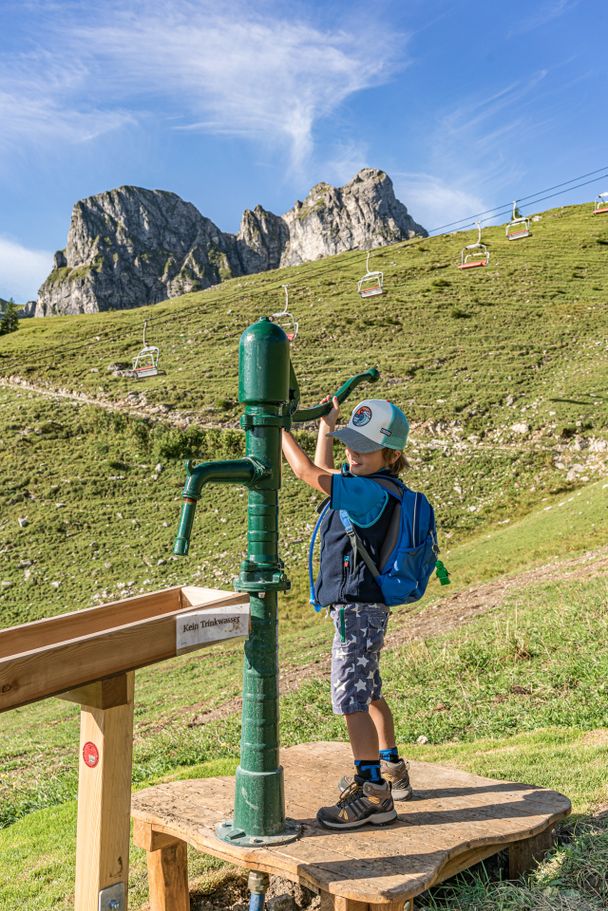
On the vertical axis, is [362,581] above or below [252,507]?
below

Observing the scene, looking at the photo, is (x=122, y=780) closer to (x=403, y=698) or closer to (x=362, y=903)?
(x=362, y=903)

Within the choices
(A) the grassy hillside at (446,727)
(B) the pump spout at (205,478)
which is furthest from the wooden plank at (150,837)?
(B) the pump spout at (205,478)

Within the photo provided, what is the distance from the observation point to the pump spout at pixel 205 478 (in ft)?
9.39

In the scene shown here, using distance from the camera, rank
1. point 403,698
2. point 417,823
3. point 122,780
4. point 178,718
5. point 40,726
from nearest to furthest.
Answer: point 122,780 → point 417,823 → point 403,698 → point 178,718 → point 40,726

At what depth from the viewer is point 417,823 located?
3.36 meters

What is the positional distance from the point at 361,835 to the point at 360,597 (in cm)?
99

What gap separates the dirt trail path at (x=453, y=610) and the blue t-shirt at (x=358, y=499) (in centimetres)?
752

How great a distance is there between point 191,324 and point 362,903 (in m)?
58.0

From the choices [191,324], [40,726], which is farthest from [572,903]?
[191,324]

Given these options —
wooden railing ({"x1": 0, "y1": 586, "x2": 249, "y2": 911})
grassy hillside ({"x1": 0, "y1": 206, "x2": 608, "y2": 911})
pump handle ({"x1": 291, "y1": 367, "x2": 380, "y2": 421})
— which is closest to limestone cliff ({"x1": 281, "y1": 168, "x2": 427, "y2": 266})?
grassy hillside ({"x1": 0, "y1": 206, "x2": 608, "y2": 911})

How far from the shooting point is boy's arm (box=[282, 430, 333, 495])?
3.49 meters

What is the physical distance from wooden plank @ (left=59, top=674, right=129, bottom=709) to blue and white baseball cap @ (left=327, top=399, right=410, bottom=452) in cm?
155

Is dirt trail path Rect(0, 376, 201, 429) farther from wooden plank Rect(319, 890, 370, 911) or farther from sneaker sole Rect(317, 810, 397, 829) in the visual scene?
wooden plank Rect(319, 890, 370, 911)

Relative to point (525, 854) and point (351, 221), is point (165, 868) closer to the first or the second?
point (525, 854)
